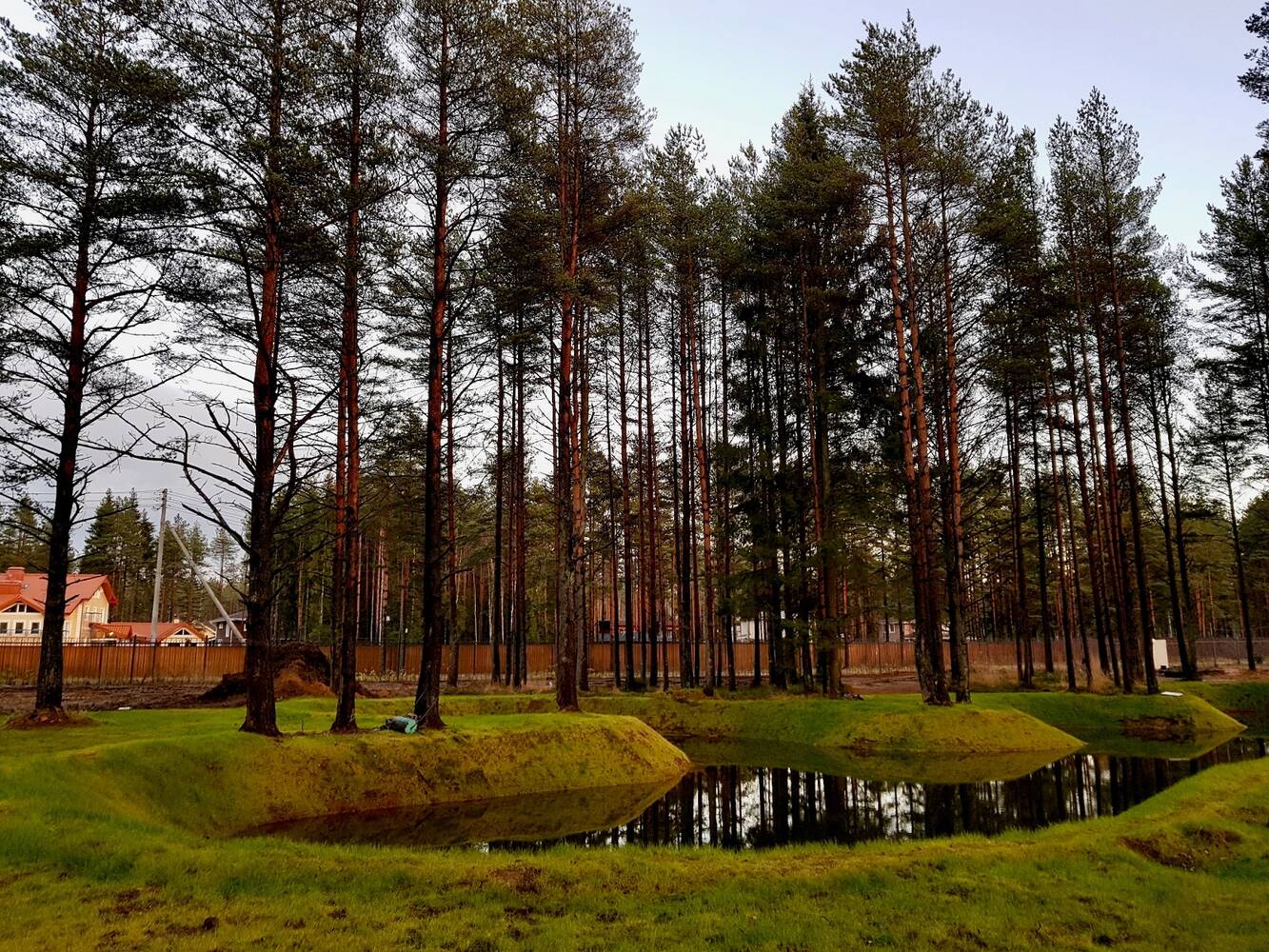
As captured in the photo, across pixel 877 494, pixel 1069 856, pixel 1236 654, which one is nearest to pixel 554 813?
pixel 1069 856

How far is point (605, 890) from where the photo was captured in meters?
8.12

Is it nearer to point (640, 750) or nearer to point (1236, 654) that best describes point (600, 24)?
point (640, 750)

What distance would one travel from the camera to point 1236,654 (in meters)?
49.1

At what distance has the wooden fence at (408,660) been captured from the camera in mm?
37031

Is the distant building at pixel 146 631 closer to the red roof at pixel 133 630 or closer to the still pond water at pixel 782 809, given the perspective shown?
the red roof at pixel 133 630

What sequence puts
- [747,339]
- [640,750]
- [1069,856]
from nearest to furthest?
[1069,856] → [640,750] → [747,339]

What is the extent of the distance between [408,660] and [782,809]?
123ft

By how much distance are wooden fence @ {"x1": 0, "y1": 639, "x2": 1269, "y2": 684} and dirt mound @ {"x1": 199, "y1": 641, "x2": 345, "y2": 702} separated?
1027 centimetres

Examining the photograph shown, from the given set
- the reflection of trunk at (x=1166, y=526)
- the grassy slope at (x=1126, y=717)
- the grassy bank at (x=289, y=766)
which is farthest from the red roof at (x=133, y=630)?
the reflection of trunk at (x=1166, y=526)

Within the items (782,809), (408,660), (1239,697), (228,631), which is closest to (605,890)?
(782,809)

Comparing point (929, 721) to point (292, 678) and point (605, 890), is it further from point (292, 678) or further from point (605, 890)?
point (292, 678)

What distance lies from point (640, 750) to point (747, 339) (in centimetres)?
1607

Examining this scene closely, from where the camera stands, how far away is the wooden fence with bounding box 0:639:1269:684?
37.0m

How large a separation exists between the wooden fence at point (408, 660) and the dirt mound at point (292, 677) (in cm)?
1027
